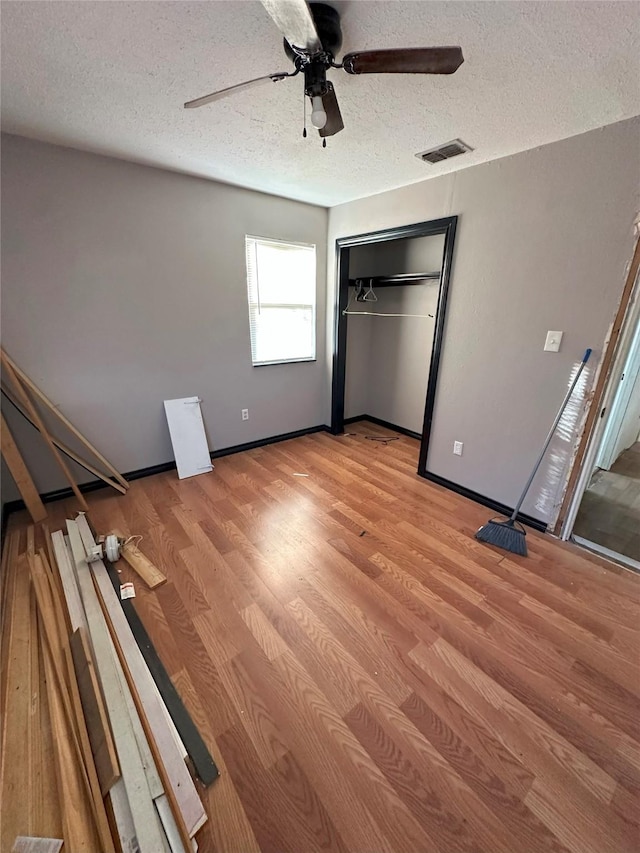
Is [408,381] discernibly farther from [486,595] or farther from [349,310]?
[486,595]

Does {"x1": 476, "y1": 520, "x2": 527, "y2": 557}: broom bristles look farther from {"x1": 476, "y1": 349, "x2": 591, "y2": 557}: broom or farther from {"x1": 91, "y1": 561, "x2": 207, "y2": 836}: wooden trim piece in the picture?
{"x1": 91, "y1": 561, "x2": 207, "y2": 836}: wooden trim piece

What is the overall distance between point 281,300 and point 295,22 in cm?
248

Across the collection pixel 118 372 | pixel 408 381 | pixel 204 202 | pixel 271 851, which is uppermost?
pixel 204 202

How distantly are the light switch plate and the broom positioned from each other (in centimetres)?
18

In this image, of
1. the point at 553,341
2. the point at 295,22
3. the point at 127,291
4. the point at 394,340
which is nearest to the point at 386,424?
the point at 394,340

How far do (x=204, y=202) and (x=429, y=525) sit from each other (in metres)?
3.16

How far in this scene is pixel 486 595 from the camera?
70.7 inches

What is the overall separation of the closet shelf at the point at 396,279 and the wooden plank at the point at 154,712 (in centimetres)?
352

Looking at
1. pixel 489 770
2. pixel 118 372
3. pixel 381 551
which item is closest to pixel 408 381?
pixel 381 551

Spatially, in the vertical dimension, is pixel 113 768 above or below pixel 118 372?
below

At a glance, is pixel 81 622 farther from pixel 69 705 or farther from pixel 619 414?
pixel 619 414

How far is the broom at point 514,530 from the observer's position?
2094mm

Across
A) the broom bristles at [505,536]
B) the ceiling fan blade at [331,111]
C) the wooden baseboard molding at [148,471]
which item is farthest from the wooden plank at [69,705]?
the ceiling fan blade at [331,111]

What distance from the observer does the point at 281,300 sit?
3443 mm
